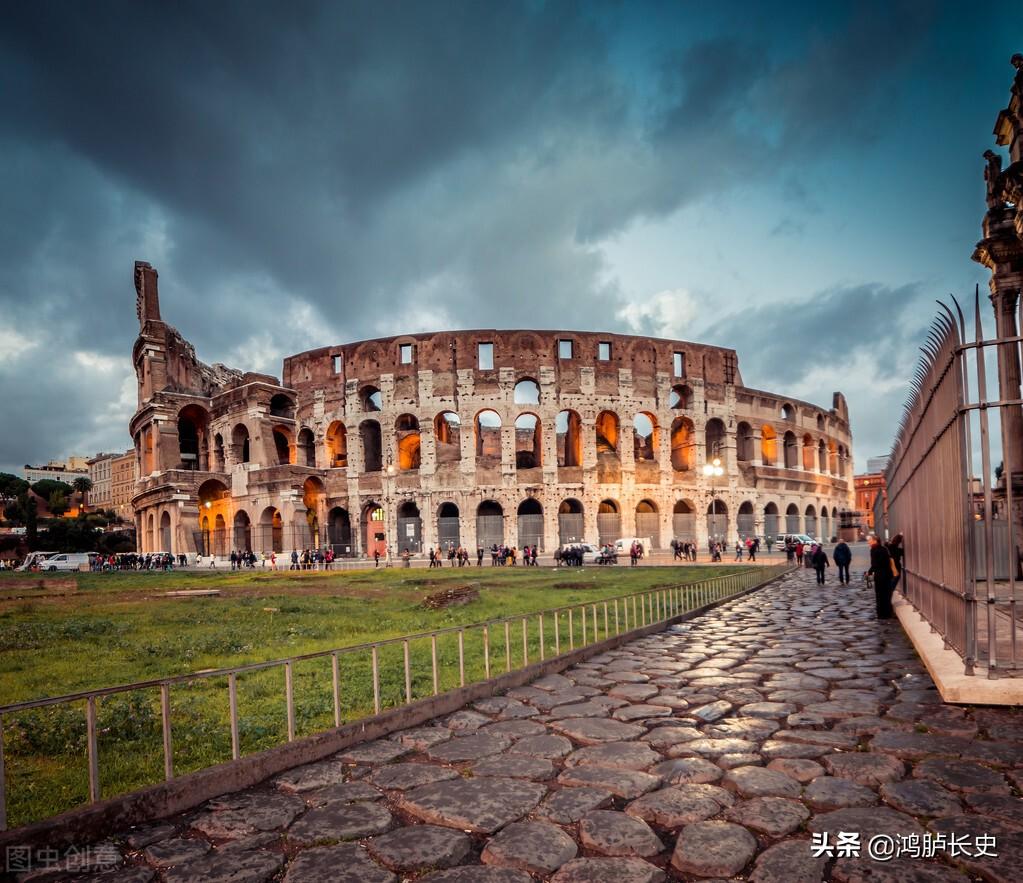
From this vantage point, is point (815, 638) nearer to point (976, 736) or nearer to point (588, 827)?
point (976, 736)

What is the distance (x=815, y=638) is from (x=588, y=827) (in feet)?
17.9

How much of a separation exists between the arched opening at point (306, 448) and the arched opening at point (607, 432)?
16215 millimetres

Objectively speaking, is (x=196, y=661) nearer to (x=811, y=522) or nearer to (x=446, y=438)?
(x=446, y=438)

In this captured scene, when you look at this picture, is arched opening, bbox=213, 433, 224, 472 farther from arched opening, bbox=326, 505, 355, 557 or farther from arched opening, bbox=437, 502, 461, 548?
arched opening, bbox=437, 502, 461, 548

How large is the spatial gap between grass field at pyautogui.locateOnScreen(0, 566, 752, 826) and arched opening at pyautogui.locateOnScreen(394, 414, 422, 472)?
1950 centimetres

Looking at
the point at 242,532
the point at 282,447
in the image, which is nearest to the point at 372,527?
the point at 242,532

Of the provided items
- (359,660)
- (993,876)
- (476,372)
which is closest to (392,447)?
(476,372)

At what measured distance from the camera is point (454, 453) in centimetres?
3516

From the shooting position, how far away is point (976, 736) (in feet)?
11.7

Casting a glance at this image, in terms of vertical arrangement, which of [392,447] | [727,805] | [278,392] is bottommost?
[727,805]

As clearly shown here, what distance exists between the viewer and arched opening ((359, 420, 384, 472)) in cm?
3488

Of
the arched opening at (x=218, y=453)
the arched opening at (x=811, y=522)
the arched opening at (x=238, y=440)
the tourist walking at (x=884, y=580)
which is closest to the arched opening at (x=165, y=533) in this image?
the arched opening at (x=218, y=453)

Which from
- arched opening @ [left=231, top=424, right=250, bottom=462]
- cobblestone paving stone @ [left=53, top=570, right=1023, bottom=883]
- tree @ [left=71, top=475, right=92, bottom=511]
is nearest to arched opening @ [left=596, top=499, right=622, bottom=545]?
arched opening @ [left=231, top=424, right=250, bottom=462]

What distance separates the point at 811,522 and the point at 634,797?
140 ft
